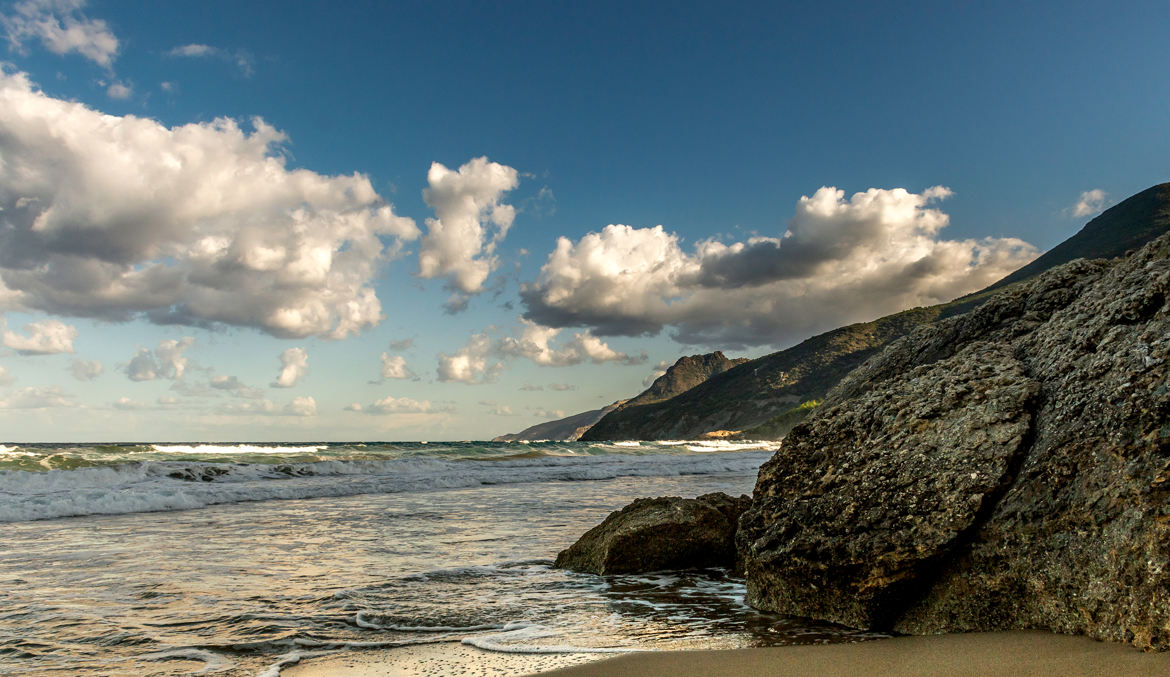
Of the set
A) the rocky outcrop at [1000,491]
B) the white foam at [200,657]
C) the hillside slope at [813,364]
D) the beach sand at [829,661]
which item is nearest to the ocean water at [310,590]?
the white foam at [200,657]

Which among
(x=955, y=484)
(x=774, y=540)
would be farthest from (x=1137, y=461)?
(x=774, y=540)

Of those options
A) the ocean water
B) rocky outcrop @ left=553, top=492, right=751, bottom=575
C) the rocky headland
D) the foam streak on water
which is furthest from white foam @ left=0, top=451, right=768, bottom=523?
the rocky headland

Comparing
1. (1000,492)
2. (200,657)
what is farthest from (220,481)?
(1000,492)

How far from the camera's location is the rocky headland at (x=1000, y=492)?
3473 mm

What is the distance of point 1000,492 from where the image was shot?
4.11m

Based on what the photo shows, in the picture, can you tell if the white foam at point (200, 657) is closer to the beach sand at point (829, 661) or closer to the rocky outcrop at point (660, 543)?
the beach sand at point (829, 661)

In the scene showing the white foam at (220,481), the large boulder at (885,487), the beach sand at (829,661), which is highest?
the large boulder at (885,487)

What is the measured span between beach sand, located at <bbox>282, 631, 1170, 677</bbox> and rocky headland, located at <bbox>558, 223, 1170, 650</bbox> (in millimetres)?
178

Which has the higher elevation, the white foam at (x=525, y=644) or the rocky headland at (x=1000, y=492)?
the rocky headland at (x=1000, y=492)

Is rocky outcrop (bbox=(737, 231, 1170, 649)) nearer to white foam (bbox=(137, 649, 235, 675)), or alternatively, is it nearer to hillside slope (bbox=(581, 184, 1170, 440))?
white foam (bbox=(137, 649, 235, 675))

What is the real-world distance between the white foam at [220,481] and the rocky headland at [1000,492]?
15087mm

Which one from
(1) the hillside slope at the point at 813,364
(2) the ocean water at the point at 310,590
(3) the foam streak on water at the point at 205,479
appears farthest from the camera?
(1) the hillside slope at the point at 813,364

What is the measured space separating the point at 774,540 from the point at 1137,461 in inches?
95.7

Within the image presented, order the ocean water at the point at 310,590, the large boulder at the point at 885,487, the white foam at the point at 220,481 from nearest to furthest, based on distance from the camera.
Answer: the large boulder at the point at 885,487, the ocean water at the point at 310,590, the white foam at the point at 220,481
